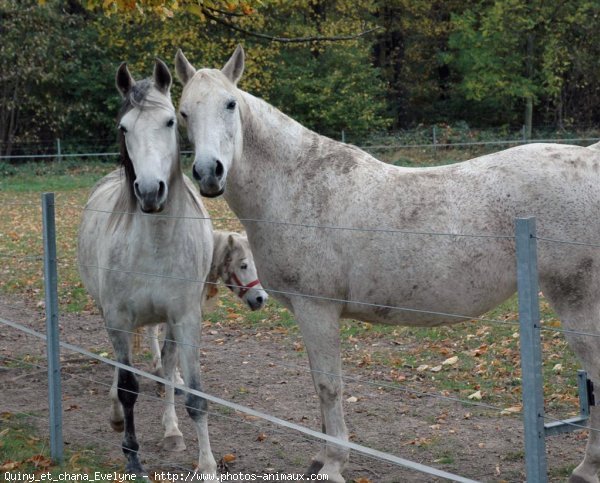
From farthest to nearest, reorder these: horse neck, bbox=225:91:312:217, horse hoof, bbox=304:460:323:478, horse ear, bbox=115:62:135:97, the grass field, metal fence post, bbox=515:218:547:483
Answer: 1. the grass field
2. horse ear, bbox=115:62:135:97
3. horse hoof, bbox=304:460:323:478
4. horse neck, bbox=225:91:312:217
5. metal fence post, bbox=515:218:547:483

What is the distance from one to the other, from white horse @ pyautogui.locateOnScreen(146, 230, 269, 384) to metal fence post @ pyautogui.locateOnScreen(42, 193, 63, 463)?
1.77 meters

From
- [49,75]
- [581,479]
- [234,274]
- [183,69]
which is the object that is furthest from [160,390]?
[49,75]

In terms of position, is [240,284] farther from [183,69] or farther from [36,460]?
[183,69]

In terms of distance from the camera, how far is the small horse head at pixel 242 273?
291 inches

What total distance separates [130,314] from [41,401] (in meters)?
2.15

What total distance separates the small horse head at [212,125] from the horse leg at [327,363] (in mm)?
889

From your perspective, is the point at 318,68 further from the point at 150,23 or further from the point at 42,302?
the point at 42,302

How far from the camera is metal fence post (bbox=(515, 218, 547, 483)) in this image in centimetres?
328

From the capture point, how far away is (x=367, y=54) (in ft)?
109

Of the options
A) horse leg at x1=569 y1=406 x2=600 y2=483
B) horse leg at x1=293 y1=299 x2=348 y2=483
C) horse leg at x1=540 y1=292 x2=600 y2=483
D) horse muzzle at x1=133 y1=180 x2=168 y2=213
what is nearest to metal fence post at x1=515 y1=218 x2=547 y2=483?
horse leg at x1=540 y1=292 x2=600 y2=483

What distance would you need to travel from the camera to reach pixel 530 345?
330 centimetres

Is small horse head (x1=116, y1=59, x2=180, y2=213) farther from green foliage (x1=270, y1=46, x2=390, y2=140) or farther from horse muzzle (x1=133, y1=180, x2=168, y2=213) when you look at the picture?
green foliage (x1=270, y1=46, x2=390, y2=140)

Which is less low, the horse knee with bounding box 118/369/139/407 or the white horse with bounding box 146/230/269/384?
the white horse with bounding box 146/230/269/384

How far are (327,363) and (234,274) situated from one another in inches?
105
